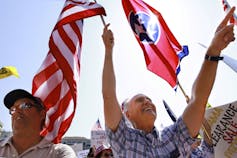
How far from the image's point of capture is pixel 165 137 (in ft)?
8.66

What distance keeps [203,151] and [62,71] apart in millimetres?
1674

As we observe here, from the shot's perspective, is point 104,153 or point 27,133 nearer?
point 27,133

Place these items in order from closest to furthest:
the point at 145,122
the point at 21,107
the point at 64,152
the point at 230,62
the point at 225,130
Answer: the point at 145,122 < the point at 64,152 < the point at 21,107 < the point at 225,130 < the point at 230,62

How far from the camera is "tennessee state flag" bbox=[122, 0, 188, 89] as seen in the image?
424 cm

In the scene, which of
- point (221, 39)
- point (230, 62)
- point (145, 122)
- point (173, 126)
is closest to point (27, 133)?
point (145, 122)

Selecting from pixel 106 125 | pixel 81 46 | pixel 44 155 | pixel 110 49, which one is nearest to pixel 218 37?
pixel 110 49

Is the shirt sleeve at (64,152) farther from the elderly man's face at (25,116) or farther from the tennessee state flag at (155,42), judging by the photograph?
the tennessee state flag at (155,42)

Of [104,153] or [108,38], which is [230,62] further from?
[108,38]

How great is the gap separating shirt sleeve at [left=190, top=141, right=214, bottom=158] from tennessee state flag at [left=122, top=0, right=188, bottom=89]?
3.35ft

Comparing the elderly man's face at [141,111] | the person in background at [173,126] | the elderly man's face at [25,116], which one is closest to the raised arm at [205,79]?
the person in background at [173,126]

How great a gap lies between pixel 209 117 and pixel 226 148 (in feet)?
1.08

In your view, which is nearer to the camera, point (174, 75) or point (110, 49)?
point (110, 49)

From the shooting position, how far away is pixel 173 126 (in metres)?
2.69

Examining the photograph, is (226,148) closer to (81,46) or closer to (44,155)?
(44,155)
